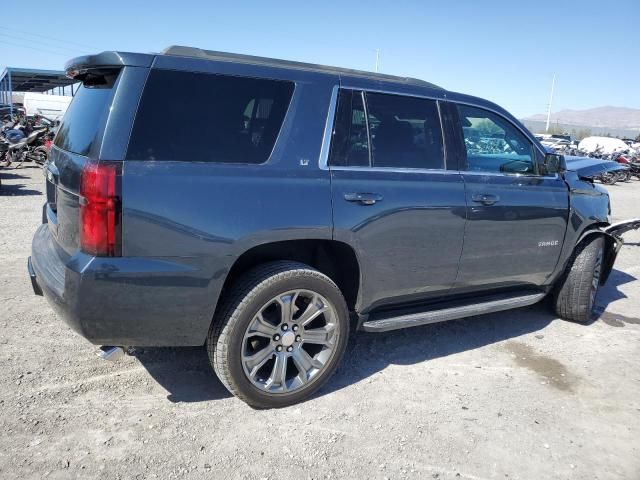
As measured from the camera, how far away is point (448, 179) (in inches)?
145

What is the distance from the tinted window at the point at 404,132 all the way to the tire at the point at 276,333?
954 mm

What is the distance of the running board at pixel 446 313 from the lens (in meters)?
3.50

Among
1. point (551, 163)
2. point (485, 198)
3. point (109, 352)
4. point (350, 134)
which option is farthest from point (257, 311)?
point (551, 163)

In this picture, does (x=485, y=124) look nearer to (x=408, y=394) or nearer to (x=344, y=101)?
(x=344, y=101)

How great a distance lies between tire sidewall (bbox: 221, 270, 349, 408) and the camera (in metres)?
2.91

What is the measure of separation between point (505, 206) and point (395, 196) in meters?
1.10

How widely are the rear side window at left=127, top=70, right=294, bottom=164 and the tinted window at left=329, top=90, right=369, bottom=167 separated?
1.19ft

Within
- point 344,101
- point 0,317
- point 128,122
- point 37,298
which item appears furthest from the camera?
point 37,298

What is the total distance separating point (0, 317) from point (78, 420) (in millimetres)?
1705

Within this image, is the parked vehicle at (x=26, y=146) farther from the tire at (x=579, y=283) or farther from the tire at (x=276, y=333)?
the tire at (x=579, y=283)

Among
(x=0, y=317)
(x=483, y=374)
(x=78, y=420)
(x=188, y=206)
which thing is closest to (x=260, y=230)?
(x=188, y=206)

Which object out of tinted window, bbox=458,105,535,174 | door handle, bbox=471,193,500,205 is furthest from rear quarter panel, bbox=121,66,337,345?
tinted window, bbox=458,105,535,174

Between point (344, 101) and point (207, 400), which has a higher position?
→ point (344, 101)

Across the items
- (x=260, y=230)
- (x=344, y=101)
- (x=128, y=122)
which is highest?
(x=344, y=101)
